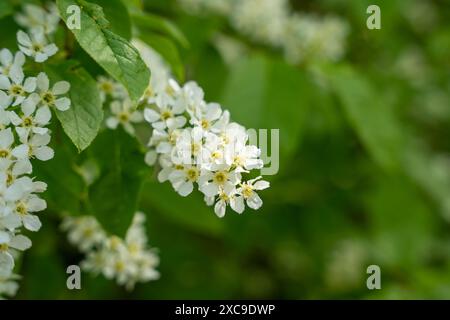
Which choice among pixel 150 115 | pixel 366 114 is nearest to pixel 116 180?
pixel 150 115

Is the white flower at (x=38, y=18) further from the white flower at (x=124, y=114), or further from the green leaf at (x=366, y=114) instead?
the green leaf at (x=366, y=114)

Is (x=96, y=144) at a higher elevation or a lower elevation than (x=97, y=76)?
lower

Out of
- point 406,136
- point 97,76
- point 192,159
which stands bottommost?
point 192,159

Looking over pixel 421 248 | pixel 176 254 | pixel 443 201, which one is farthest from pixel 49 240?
pixel 443 201

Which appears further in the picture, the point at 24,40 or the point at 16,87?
the point at 24,40

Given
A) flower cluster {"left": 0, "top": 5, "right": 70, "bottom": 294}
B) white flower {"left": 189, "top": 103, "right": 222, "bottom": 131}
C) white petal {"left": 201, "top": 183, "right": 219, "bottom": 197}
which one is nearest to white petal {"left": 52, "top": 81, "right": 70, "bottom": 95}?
flower cluster {"left": 0, "top": 5, "right": 70, "bottom": 294}

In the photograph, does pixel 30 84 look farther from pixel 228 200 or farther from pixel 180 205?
pixel 180 205
